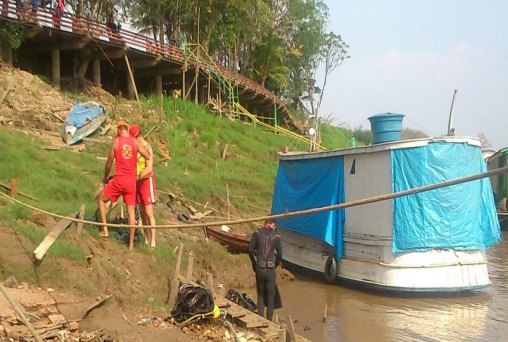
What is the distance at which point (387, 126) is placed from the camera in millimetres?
12266

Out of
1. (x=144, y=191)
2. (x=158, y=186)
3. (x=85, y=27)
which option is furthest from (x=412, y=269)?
(x=85, y=27)

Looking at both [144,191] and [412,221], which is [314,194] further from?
[144,191]

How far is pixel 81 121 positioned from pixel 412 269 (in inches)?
409

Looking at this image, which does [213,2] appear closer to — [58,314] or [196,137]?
[196,137]


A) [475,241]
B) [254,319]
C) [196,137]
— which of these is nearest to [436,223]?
[475,241]

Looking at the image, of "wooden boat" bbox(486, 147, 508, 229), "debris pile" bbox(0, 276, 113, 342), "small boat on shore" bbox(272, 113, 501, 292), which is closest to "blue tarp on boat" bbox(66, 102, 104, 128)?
"small boat on shore" bbox(272, 113, 501, 292)

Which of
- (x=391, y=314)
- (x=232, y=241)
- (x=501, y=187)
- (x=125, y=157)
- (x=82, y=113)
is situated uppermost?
(x=82, y=113)

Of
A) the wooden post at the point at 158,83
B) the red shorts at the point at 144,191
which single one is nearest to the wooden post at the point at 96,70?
the wooden post at the point at 158,83

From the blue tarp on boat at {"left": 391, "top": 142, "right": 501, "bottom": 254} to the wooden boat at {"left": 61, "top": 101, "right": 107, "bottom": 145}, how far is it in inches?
360

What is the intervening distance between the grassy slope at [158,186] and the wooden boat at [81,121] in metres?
0.54

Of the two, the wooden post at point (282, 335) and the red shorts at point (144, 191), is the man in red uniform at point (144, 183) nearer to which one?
the red shorts at point (144, 191)

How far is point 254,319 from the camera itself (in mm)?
7180

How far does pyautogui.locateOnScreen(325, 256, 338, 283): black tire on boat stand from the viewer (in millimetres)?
12320

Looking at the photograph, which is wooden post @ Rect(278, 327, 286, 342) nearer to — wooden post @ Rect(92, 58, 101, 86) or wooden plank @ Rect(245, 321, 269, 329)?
wooden plank @ Rect(245, 321, 269, 329)
